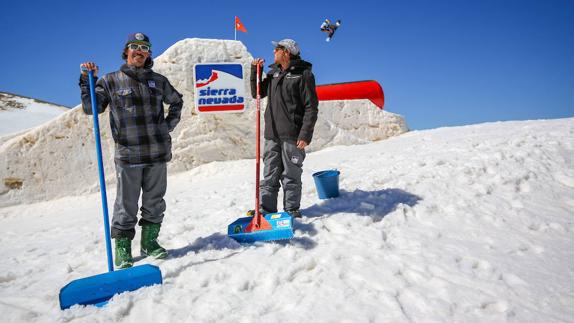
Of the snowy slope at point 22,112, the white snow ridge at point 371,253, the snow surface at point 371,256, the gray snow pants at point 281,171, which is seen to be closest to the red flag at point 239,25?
the white snow ridge at point 371,253

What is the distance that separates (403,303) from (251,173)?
588 centimetres

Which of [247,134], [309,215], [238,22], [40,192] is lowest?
[40,192]

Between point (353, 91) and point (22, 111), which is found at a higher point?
point (353, 91)

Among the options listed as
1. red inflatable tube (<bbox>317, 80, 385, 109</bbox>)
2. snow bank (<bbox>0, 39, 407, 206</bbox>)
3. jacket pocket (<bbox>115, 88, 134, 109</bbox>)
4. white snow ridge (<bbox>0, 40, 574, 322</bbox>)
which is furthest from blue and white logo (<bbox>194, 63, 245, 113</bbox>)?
jacket pocket (<bbox>115, 88, 134, 109</bbox>)

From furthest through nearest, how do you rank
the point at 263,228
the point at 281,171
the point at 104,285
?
the point at 281,171 → the point at 263,228 → the point at 104,285

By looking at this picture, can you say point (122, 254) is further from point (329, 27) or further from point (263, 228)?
point (329, 27)

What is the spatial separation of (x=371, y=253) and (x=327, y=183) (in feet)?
5.92

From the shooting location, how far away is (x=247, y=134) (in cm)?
987

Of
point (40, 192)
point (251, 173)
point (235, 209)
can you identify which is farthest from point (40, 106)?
point (235, 209)

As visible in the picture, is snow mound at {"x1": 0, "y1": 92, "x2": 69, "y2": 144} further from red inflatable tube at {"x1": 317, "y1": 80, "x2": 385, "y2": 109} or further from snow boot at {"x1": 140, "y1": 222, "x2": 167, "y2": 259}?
snow boot at {"x1": 140, "y1": 222, "x2": 167, "y2": 259}

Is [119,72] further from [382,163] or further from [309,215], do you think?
[382,163]

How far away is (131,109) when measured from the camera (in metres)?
3.16

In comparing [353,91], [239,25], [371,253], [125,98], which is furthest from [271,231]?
[353,91]

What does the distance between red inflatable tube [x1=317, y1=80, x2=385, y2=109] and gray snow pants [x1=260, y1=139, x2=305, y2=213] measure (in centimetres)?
991
